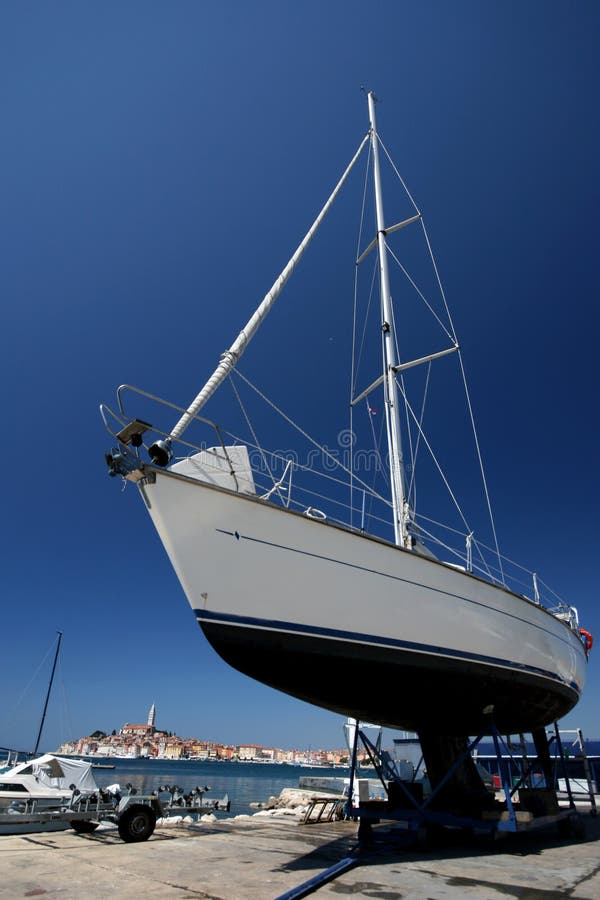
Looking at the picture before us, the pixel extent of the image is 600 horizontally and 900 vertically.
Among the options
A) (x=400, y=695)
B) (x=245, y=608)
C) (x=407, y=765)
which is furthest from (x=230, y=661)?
(x=407, y=765)

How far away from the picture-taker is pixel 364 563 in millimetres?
5992

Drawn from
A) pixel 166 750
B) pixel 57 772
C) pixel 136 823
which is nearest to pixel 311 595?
pixel 136 823

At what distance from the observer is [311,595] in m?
5.62

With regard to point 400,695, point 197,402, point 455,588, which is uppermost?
point 197,402

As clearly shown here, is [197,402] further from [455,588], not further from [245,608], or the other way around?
[455,588]

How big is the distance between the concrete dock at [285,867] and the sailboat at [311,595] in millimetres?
1722

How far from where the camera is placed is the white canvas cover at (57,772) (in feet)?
36.3

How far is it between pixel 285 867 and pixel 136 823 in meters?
3.76

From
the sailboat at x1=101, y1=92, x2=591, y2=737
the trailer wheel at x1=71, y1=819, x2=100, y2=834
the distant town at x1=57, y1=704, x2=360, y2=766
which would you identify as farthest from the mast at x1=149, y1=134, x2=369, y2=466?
the distant town at x1=57, y1=704, x2=360, y2=766

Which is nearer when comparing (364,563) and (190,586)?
(190,586)

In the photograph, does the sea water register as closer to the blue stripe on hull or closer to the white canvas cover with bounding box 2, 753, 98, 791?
the white canvas cover with bounding box 2, 753, 98, 791

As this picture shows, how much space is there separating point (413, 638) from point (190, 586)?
2864mm

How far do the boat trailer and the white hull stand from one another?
442 cm

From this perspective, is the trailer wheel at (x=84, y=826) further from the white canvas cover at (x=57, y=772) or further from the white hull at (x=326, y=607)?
the white hull at (x=326, y=607)
